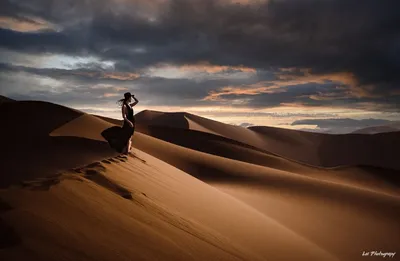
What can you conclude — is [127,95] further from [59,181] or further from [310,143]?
[310,143]

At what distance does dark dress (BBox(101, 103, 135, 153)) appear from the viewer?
30.4ft

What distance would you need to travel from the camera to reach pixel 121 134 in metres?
9.44

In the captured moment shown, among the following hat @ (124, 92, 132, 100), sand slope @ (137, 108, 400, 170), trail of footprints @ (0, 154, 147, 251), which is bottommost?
sand slope @ (137, 108, 400, 170)

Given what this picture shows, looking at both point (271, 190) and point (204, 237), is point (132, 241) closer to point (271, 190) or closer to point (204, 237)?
point (204, 237)

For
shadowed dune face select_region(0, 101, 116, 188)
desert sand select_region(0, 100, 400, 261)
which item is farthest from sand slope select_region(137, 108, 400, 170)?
shadowed dune face select_region(0, 101, 116, 188)

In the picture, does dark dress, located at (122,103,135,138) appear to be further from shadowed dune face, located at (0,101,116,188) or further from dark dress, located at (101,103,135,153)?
shadowed dune face, located at (0,101,116,188)

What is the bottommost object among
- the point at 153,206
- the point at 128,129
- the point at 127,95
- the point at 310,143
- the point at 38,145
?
the point at 310,143

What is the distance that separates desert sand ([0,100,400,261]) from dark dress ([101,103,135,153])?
0.28 meters

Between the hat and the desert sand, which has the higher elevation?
the hat

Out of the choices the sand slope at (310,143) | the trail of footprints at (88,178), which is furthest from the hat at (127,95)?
the sand slope at (310,143)

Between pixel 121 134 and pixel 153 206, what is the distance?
4.61m

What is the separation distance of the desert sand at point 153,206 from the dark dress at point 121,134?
28cm

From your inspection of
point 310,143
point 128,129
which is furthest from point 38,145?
point 310,143

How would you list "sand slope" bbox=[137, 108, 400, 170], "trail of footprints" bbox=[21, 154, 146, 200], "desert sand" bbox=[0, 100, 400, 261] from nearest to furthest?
"desert sand" bbox=[0, 100, 400, 261], "trail of footprints" bbox=[21, 154, 146, 200], "sand slope" bbox=[137, 108, 400, 170]
